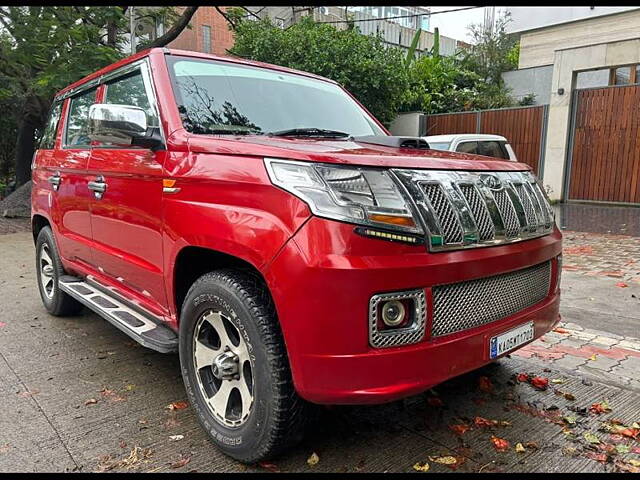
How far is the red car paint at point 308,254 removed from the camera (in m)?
1.98

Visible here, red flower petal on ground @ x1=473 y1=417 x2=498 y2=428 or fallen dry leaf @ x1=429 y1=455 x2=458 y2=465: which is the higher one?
fallen dry leaf @ x1=429 y1=455 x2=458 y2=465

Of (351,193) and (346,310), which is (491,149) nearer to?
Result: (351,193)

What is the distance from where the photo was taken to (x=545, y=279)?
277 cm

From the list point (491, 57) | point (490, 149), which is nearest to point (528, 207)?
point (490, 149)

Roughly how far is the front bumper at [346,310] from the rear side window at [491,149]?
699 centimetres

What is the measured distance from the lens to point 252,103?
3.14 m

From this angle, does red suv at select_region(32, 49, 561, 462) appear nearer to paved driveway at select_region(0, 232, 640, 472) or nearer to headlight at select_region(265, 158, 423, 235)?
headlight at select_region(265, 158, 423, 235)

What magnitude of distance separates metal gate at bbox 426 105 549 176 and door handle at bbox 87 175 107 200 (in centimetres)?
1200

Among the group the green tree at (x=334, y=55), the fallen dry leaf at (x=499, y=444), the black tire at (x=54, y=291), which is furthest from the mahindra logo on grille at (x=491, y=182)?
the green tree at (x=334, y=55)

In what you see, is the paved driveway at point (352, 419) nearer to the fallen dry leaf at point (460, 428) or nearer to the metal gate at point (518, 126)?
the fallen dry leaf at point (460, 428)

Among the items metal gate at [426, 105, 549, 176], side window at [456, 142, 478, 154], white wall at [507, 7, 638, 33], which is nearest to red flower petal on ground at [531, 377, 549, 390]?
side window at [456, 142, 478, 154]

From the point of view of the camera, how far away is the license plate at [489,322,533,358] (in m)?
2.37

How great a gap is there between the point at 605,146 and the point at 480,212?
11.8 metres

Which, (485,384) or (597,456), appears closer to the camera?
(597,456)
